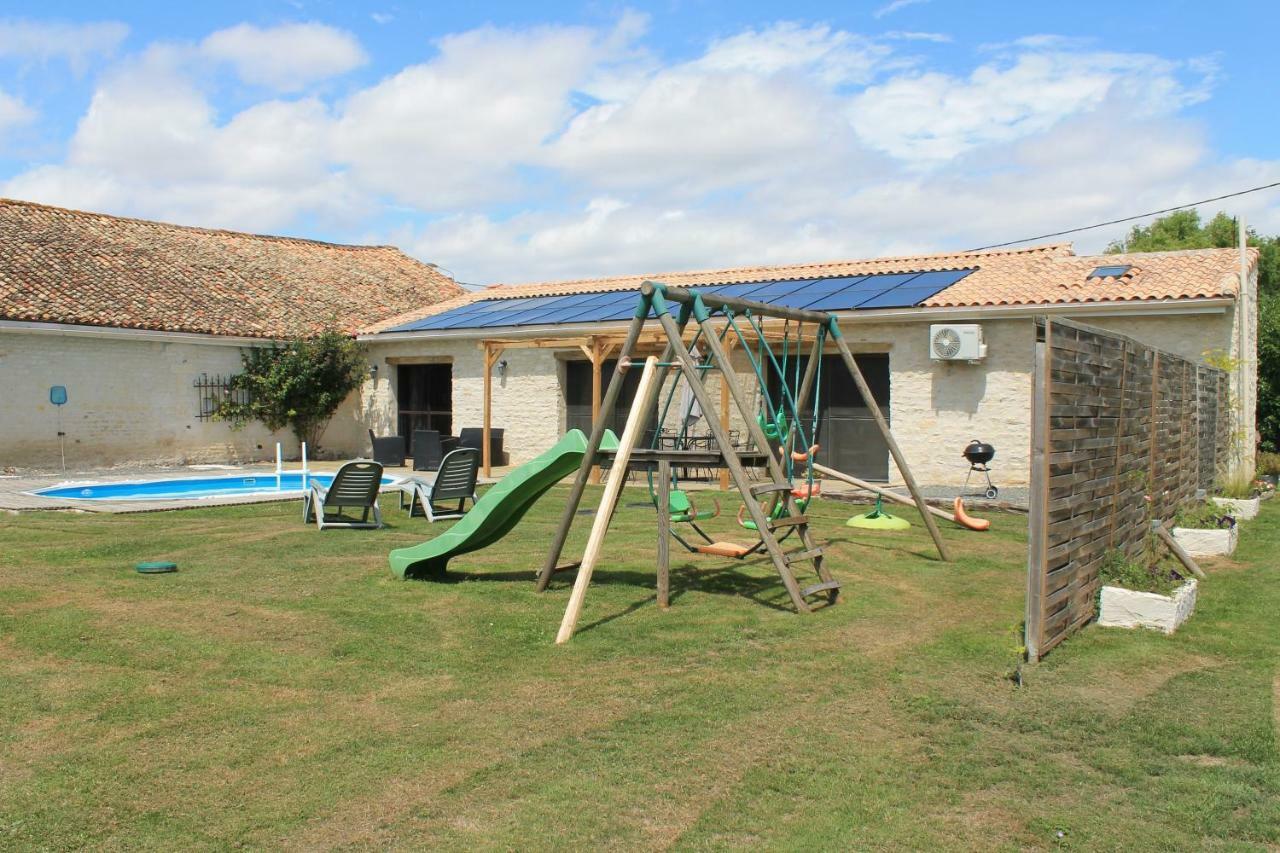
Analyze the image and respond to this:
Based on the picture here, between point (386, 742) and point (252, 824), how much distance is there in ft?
2.77

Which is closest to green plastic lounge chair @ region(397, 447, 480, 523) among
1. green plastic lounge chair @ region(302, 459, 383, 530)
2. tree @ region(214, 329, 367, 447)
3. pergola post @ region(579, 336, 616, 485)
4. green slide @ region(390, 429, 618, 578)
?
green plastic lounge chair @ region(302, 459, 383, 530)

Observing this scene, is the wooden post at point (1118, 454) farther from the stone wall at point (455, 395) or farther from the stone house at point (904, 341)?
the stone wall at point (455, 395)

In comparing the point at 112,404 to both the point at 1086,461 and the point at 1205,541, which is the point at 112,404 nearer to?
the point at 1205,541

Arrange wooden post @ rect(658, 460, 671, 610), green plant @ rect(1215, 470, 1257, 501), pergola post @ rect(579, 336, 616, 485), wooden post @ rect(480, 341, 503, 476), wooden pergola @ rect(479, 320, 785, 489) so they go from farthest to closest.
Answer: wooden post @ rect(480, 341, 503, 476) → pergola post @ rect(579, 336, 616, 485) → wooden pergola @ rect(479, 320, 785, 489) → green plant @ rect(1215, 470, 1257, 501) → wooden post @ rect(658, 460, 671, 610)

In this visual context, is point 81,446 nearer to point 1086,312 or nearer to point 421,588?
point 421,588

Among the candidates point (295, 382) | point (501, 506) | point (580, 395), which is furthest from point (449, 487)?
point (295, 382)

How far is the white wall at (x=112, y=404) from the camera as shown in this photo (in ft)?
56.6

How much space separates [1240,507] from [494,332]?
12.2m

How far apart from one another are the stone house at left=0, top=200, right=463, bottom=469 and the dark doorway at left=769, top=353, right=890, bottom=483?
10250 mm

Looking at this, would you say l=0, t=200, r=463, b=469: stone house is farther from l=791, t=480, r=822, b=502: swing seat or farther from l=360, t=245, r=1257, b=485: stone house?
l=791, t=480, r=822, b=502: swing seat

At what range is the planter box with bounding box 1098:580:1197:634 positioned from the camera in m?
6.30

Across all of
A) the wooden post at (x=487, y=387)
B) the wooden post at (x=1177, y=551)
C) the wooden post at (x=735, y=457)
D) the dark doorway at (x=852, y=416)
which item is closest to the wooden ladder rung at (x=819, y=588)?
the wooden post at (x=735, y=457)

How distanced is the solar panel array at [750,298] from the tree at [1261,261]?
6.40m

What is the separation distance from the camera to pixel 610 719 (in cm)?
470
